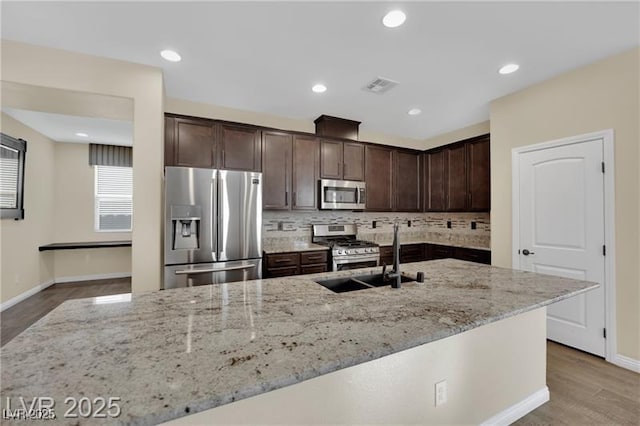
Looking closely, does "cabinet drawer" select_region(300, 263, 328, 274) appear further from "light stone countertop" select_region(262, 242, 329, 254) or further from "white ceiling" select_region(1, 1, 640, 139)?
"white ceiling" select_region(1, 1, 640, 139)

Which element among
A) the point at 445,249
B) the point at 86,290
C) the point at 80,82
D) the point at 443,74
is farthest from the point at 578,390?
the point at 86,290

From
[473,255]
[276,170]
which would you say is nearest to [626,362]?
[473,255]

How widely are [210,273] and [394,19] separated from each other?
9.15 ft

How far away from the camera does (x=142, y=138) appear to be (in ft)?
8.66

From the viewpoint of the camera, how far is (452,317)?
1.17 meters

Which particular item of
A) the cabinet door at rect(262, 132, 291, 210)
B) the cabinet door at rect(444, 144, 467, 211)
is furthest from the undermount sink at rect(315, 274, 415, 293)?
the cabinet door at rect(444, 144, 467, 211)

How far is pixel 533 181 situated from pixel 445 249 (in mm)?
1719

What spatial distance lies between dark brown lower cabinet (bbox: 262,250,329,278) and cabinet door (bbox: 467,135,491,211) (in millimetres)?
2230

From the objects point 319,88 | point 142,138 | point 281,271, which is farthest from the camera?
point 281,271

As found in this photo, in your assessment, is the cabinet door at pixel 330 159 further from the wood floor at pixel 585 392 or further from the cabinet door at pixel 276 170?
the wood floor at pixel 585 392

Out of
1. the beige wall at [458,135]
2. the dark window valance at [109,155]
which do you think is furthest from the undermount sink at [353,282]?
the dark window valance at [109,155]

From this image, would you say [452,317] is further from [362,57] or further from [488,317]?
[362,57]

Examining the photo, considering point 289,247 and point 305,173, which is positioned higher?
point 305,173

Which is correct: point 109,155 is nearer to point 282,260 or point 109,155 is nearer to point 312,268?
point 282,260
